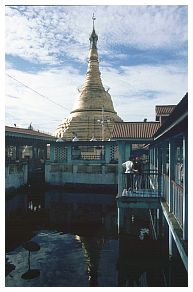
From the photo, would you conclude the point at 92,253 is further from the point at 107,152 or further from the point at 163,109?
the point at 107,152

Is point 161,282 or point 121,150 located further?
point 121,150

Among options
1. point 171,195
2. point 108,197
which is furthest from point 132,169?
point 108,197

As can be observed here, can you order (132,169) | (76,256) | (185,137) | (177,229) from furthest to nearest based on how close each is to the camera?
(132,169) → (76,256) → (177,229) → (185,137)

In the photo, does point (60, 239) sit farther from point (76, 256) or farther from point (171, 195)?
point (171, 195)

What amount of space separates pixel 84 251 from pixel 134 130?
681 cm

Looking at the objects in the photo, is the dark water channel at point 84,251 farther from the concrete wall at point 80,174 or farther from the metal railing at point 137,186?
the concrete wall at point 80,174

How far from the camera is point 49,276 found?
320 inches

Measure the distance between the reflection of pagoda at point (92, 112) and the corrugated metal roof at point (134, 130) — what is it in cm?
1587

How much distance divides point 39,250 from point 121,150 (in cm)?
585

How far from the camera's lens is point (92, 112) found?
36.0 metres

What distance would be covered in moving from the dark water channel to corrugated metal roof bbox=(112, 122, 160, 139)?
4296 mm

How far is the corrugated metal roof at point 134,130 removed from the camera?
45.1ft

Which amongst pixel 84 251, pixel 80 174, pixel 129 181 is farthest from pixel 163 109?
pixel 84 251

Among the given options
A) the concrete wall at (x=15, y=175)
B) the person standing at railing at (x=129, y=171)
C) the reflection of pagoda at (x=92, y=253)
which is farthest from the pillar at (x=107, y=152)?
the reflection of pagoda at (x=92, y=253)
